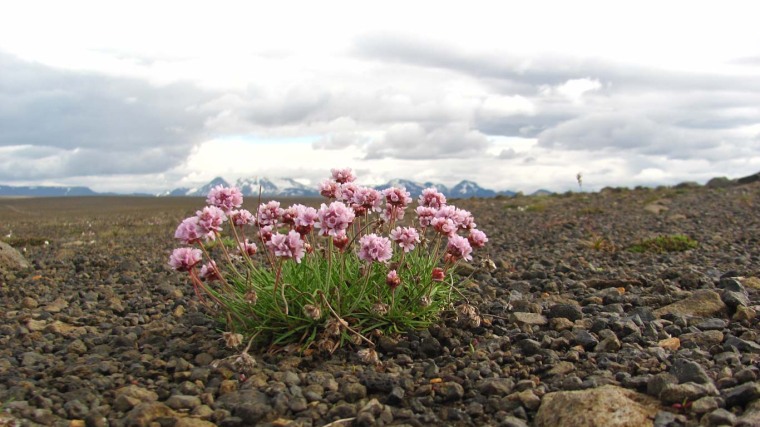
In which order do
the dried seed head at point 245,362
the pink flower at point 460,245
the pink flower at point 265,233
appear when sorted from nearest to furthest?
the dried seed head at point 245,362
the pink flower at point 460,245
the pink flower at point 265,233

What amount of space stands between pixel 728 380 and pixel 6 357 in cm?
627

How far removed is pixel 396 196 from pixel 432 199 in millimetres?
451

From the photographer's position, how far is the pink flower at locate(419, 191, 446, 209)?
646 centimetres

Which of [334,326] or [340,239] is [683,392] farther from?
[340,239]

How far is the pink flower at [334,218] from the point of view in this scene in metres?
5.31

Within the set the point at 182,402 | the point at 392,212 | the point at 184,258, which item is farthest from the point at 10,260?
the point at 182,402

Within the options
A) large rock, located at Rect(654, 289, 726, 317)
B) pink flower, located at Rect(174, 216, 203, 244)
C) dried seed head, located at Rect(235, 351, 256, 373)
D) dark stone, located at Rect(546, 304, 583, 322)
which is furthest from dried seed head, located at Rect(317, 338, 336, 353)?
large rock, located at Rect(654, 289, 726, 317)

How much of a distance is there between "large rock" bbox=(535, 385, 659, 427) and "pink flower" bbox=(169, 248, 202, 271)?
10.0 feet

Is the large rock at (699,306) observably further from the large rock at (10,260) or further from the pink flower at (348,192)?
the large rock at (10,260)

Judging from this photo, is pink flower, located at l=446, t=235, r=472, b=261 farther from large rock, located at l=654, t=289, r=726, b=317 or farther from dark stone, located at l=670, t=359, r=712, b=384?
large rock, located at l=654, t=289, r=726, b=317

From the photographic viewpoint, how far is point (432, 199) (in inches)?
256

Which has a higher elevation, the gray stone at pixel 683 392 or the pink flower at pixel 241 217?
the pink flower at pixel 241 217

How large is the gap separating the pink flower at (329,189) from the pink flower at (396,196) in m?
0.53

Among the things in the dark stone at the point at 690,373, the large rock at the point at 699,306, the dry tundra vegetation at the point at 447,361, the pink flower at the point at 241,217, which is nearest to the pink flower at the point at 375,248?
the dry tundra vegetation at the point at 447,361
